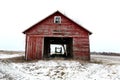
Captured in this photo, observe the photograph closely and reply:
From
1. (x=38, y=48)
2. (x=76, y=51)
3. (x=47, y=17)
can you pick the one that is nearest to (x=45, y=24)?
(x=47, y=17)

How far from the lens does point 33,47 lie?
30125 mm

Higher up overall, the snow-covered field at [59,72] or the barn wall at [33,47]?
the barn wall at [33,47]

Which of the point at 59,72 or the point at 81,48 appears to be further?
the point at 81,48

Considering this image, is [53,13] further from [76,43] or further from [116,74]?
[116,74]

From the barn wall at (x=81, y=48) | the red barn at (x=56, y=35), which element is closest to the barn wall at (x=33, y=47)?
the red barn at (x=56, y=35)

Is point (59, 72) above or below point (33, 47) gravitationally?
below

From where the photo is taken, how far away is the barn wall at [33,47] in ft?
98.0

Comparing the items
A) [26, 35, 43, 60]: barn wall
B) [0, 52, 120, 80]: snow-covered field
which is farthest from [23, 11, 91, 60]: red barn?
[0, 52, 120, 80]: snow-covered field

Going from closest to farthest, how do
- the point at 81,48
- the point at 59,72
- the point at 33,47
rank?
1. the point at 59,72
2. the point at 81,48
3. the point at 33,47

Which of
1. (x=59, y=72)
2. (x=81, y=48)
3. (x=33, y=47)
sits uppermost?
(x=33, y=47)

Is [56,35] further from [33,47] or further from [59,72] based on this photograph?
[59,72]

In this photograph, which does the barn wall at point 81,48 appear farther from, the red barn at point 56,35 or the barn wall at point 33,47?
the barn wall at point 33,47

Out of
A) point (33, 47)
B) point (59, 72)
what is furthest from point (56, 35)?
point (59, 72)

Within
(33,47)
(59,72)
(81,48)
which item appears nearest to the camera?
(59,72)
